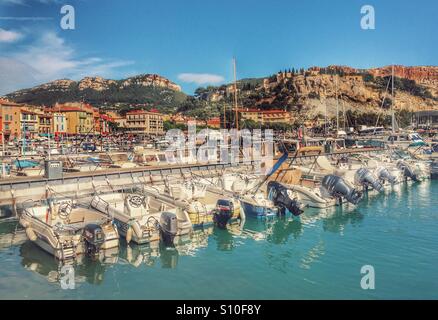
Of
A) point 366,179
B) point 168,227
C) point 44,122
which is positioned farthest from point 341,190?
point 44,122

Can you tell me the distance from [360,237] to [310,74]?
156746 mm

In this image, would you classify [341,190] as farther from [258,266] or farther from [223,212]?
[258,266]

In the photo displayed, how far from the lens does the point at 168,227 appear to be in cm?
1585

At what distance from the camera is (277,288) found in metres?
12.2

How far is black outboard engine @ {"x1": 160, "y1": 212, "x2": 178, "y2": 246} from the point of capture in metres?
15.8

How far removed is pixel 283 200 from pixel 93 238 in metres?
10.5

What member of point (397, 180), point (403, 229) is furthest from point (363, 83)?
point (403, 229)

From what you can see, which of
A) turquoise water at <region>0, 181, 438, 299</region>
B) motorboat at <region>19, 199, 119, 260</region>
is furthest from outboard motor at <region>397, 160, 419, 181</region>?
motorboat at <region>19, 199, 119, 260</region>

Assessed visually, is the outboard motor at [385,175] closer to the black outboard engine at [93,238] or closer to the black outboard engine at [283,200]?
the black outboard engine at [283,200]

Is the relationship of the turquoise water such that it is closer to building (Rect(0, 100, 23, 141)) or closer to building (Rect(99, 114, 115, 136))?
building (Rect(0, 100, 23, 141))

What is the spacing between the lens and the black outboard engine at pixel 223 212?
1856cm

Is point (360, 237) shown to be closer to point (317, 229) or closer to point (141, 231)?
point (317, 229)

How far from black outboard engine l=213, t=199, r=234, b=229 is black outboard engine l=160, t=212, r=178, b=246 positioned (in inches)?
129
